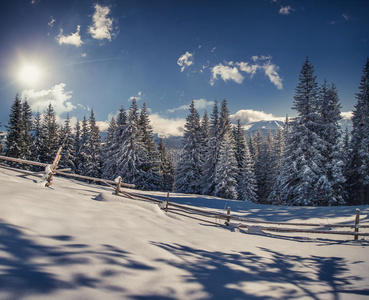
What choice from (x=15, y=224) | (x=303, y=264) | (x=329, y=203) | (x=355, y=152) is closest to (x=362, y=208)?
(x=329, y=203)

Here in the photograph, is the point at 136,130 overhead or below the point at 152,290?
overhead

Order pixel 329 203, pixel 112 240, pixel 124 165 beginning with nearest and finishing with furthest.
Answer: pixel 112 240, pixel 329 203, pixel 124 165

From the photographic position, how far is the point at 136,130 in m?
27.1

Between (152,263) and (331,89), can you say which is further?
(331,89)

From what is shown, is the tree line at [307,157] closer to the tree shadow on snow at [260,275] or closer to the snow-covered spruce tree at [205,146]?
the snow-covered spruce tree at [205,146]

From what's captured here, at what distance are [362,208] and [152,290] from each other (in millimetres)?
17263

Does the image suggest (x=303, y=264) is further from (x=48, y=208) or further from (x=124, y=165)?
(x=124, y=165)

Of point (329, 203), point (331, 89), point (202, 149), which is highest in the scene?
point (331, 89)

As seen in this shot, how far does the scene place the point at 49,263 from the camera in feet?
8.53

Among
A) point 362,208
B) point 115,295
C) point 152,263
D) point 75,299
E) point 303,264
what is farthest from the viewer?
point 362,208

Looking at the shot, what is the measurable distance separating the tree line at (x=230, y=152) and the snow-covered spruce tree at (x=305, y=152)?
9 centimetres

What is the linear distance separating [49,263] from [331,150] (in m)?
26.7

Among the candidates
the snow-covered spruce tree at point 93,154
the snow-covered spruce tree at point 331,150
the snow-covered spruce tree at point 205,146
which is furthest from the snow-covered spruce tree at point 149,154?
the snow-covered spruce tree at point 331,150

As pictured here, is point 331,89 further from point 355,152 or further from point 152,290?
point 152,290
